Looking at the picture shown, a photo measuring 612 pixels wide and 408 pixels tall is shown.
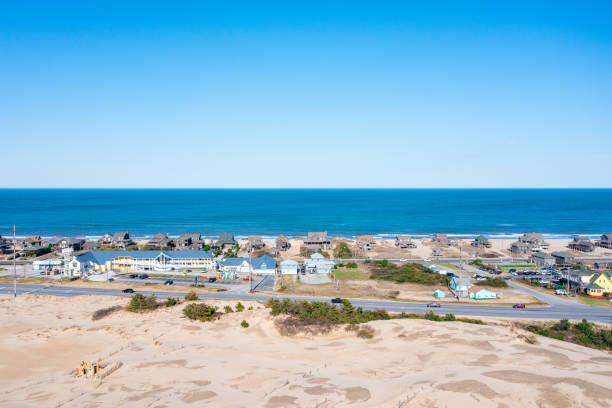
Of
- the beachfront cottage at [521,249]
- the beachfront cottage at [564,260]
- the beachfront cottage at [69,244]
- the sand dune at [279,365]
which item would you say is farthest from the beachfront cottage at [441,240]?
the beachfront cottage at [69,244]

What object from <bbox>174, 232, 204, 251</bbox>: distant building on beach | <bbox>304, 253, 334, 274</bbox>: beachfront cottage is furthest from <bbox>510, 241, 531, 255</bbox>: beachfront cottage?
<bbox>174, 232, 204, 251</bbox>: distant building on beach

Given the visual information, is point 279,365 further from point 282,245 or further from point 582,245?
point 582,245

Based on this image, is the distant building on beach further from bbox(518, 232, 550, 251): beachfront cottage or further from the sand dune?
bbox(518, 232, 550, 251): beachfront cottage

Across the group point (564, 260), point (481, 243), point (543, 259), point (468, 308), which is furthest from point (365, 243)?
point (468, 308)

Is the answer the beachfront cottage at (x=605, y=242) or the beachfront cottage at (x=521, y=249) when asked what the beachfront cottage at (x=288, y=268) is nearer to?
the beachfront cottage at (x=521, y=249)

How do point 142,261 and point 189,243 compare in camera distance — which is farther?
point 189,243
